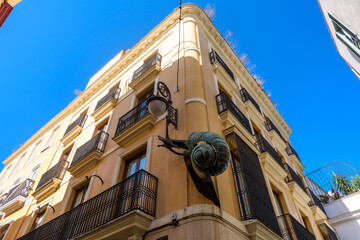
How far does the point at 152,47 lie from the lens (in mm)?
12695

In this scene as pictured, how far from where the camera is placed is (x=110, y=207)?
6.51m

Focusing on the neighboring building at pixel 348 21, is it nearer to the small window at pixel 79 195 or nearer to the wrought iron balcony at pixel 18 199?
the small window at pixel 79 195

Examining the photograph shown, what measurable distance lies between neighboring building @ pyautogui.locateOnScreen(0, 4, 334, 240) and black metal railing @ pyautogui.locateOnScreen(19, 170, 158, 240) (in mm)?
33

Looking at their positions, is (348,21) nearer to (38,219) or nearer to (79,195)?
(79,195)

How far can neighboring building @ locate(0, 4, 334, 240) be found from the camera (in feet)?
17.9

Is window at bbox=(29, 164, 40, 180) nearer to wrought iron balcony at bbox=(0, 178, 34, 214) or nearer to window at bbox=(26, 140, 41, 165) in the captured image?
wrought iron balcony at bbox=(0, 178, 34, 214)

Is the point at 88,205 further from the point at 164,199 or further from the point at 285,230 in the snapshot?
the point at 285,230

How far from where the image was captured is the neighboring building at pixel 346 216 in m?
10.8

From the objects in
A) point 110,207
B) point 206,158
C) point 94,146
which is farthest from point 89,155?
point 206,158

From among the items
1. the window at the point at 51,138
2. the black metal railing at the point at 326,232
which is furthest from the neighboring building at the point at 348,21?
the window at the point at 51,138

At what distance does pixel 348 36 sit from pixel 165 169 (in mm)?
6570

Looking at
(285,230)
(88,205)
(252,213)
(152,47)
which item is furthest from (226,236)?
(152,47)

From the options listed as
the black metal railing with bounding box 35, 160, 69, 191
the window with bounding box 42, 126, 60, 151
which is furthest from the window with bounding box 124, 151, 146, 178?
the window with bounding box 42, 126, 60, 151

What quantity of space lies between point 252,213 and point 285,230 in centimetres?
259
